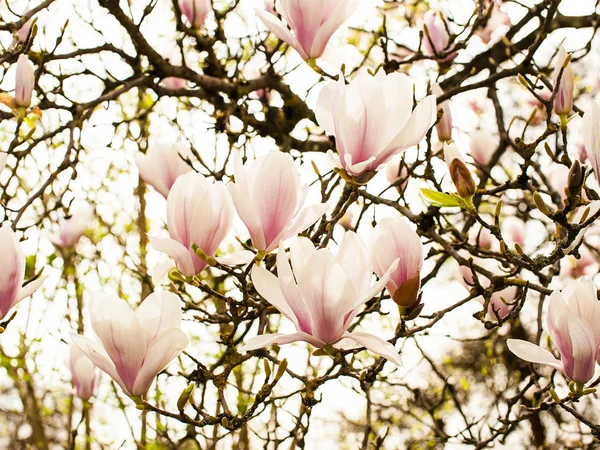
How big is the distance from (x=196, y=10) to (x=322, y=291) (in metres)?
1.40

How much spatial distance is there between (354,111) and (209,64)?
1365 millimetres

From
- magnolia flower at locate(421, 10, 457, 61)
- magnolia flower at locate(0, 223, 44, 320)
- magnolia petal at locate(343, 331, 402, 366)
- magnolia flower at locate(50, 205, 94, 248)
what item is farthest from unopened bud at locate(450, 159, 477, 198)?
magnolia flower at locate(50, 205, 94, 248)

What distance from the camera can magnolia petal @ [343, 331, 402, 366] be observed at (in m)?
0.83

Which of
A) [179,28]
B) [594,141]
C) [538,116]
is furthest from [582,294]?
[538,116]

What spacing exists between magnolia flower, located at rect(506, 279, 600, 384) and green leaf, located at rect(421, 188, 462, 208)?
22 cm

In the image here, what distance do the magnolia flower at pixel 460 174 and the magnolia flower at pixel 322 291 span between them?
256 mm

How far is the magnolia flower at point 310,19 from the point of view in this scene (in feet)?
3.82

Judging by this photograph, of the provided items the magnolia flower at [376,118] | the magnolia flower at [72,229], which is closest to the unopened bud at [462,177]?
the magnolia flower at [376,118]

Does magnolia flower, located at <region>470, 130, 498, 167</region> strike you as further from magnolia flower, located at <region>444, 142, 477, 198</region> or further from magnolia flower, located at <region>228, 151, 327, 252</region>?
magnolia flower, located at <region>228, 151, 327, 252</region>

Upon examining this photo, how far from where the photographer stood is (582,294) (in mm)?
987

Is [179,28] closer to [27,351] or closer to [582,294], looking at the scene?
[582,294]

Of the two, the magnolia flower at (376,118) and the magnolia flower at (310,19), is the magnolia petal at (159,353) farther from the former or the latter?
the magnolia flower at (310,19)

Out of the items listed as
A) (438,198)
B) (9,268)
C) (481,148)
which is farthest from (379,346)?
(481,148)

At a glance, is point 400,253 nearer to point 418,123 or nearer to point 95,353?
point 418,123
